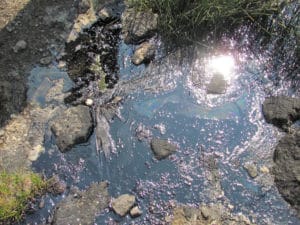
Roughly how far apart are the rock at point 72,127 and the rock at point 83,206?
1.47ft

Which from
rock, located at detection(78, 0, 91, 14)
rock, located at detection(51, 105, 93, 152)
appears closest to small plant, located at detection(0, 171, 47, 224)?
rock, located at detection(51, 105, 93, 152)

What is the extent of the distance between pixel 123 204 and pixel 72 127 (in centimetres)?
86

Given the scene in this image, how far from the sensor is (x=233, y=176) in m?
3.74

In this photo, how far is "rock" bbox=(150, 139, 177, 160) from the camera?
3.83m

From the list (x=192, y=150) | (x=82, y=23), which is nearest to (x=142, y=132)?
(x=192, y=150)

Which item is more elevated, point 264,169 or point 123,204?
point 264,169

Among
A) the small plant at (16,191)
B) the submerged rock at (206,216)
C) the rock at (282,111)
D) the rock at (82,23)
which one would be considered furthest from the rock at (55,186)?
the rock at (282,111)

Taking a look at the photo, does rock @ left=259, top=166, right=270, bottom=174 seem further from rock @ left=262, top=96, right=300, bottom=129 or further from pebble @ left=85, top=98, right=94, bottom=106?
pebble @ left=85, top=98, right=94, bottom=106

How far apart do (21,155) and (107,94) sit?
A: 98 centimetres

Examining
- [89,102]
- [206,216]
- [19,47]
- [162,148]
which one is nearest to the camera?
[206,216]

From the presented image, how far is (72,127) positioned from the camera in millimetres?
3932

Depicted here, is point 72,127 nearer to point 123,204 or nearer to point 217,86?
point 123,204

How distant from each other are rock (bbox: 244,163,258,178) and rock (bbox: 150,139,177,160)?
0.64m

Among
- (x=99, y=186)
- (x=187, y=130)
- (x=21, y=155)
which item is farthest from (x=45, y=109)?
(x=187, y=130)
